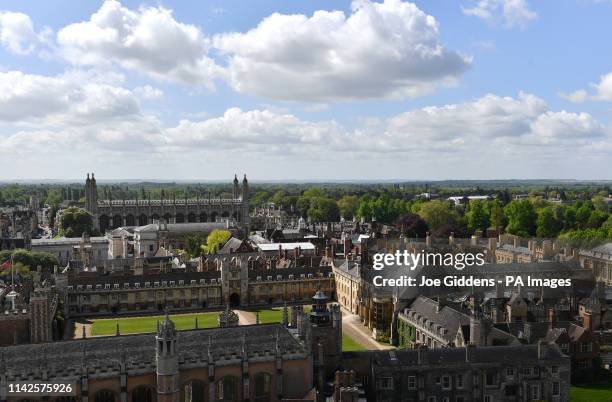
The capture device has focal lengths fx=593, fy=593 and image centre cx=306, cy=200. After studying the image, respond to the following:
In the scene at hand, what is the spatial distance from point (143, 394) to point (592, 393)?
31577 mm

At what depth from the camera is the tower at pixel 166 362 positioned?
31.1 m

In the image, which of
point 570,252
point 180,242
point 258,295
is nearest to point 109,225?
point 180,242

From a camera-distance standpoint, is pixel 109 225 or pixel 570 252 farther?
pixel 109 225

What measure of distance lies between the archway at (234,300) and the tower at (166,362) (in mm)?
45555

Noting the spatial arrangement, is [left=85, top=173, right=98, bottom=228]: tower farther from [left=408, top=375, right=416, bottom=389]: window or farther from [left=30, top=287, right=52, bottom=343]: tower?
[left=408, top=375, right=416, bottom=389]: window

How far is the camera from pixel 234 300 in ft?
255

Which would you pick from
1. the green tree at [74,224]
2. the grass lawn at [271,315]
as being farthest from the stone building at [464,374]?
the green tree at [74,224]

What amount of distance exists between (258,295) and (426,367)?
4211 cm

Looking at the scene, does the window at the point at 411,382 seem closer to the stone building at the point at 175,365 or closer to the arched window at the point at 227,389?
the stone building at the point at 175,365

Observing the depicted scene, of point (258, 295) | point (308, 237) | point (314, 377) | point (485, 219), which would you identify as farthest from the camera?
point (485, 219)

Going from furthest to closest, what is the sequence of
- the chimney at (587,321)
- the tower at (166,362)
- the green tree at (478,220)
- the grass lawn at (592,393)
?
the green tree at (478,220), the chimney at (587,321), the grass lawn at (592,393), the tower at (166,362)

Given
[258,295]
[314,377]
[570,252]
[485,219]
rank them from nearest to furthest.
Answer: [314,377]
[258,295]
[570,252]
[485,219]

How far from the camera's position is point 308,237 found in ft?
373

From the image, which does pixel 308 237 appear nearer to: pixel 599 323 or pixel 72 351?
pixel 599 323
